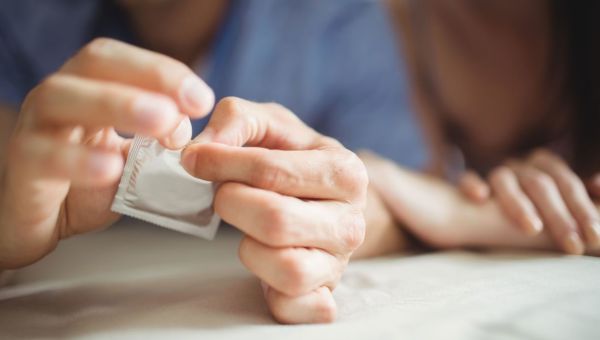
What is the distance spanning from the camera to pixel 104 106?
29cm

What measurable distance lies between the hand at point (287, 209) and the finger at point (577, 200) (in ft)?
1.07

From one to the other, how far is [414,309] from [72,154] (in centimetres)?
28

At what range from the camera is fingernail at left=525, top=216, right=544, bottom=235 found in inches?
21.2

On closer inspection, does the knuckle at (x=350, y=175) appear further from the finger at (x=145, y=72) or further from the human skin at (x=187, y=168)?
the finger at (x=145, y=72)

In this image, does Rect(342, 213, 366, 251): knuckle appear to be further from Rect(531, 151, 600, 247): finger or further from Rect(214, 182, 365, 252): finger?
Rect(531, 151, 600, 247): finger

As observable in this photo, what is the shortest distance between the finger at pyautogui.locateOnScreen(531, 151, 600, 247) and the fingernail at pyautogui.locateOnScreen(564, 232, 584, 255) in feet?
0.05

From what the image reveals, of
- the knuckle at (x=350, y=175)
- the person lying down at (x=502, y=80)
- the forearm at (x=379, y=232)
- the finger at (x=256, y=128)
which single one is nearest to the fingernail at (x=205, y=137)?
the finger at (x=256, y=128)

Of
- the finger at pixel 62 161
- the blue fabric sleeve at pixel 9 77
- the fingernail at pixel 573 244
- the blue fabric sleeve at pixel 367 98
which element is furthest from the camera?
the blue fabric sleeve at pixel 367 98

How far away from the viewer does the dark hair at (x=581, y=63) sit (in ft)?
3.55

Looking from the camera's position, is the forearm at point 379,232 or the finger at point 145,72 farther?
the forearm at point 379,232

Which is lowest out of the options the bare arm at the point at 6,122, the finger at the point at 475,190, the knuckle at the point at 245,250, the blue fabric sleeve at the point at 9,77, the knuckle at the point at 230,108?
the bare arm at the point at 6,122

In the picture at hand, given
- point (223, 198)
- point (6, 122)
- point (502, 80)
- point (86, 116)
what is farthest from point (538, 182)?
point (6, 122)

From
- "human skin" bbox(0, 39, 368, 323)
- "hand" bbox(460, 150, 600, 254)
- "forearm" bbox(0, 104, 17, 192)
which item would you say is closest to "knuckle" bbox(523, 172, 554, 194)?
"hand" bbox(460, 150, 600, 254)

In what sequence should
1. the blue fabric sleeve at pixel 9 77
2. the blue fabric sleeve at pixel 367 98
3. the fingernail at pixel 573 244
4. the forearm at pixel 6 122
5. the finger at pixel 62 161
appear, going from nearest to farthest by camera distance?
the finger at pixel 62 161
the fingernail at pixel 573 244
the forearm at pixel 6 122
the blue fabric sleeve at pixel 9 77
the blue fabric sleeve at pixel 367 98
